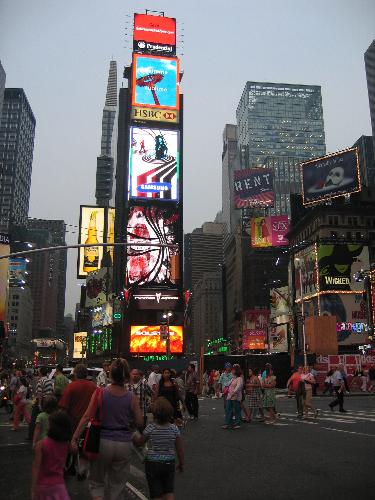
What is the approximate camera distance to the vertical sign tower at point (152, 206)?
73.9 m

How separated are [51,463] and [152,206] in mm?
73383

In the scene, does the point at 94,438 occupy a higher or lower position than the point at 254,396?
higher

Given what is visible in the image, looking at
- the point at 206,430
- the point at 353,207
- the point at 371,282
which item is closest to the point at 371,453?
the point at 206,430

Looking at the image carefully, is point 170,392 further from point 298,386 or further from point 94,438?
point 298,386

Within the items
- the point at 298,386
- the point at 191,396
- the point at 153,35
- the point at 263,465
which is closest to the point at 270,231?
the point at 153,35

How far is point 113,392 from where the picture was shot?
18.6 ft

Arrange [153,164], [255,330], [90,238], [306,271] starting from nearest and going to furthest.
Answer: [306,271]
[153,164]
[255,330]
[90,238]

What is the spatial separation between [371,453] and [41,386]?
309 inches

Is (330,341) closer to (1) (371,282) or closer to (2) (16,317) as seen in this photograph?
(1) (371,282)

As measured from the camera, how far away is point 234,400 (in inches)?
618

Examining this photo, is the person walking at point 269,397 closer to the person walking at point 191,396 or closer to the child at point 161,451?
the person walking at point 191,396

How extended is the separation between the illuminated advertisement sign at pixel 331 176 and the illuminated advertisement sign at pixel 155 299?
950 inches

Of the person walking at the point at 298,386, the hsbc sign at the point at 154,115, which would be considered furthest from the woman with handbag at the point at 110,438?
the hsbc sign at the point at 154,115

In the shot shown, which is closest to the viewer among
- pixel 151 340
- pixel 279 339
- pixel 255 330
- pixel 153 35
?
pixel 151 340
